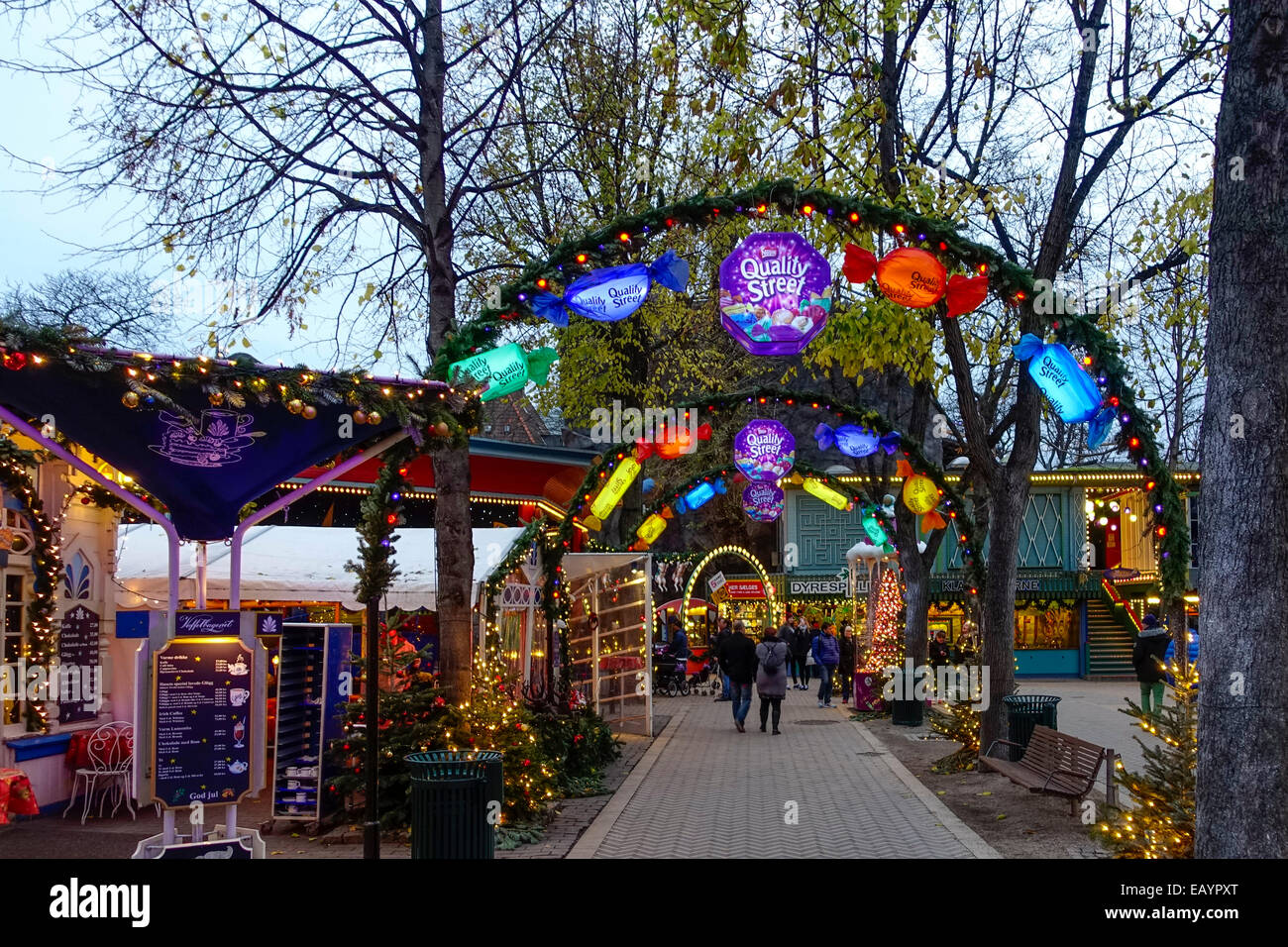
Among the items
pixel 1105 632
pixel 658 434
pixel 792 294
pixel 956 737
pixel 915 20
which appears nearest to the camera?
pixel 792 294

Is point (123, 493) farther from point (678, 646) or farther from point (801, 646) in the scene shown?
point (801, 646)

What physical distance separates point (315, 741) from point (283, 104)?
661cm

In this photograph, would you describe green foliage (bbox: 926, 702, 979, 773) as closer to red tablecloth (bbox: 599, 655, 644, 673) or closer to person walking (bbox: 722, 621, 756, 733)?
person walking (bbox: 722, 621, 756, 733)

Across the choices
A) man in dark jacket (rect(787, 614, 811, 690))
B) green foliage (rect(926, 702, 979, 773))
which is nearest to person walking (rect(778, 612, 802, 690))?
man in dark jacket (rect(787, 614, 811, 690))

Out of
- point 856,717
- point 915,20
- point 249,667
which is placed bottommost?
point 856,717

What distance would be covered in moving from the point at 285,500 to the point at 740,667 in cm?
1302

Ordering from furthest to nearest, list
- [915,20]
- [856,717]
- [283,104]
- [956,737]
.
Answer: [856,717] → [956,737] → [915,20] → [283,104]

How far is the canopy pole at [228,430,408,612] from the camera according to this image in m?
7.74

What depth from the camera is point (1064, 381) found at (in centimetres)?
973

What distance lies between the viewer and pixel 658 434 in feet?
59.8

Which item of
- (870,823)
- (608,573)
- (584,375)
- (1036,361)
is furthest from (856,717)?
(1036,361)

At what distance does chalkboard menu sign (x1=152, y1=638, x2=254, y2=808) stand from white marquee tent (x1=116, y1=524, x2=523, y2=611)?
5127 mm

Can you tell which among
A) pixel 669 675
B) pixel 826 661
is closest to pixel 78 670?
pixel 826 661
